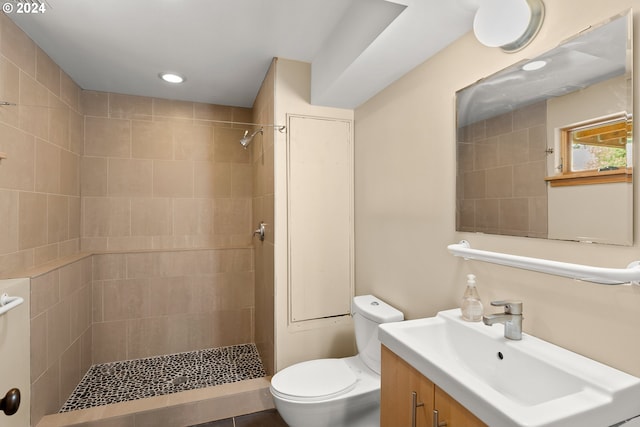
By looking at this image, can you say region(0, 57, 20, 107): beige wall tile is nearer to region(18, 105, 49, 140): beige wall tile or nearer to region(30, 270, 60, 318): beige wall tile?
region(18, 105, 49, 140): beige wall tile

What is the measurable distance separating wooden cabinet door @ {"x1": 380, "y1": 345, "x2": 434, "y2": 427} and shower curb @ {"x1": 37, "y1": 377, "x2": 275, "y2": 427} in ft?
4.06

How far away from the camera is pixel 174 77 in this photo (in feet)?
8.02

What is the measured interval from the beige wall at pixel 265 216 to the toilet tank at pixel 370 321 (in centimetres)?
65

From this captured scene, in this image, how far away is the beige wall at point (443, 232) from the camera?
905 mm

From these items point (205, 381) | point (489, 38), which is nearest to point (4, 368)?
point (205, 381)

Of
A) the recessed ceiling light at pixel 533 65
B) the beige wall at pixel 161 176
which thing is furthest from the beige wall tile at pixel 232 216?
the recessed ceiling light at pixel 533 65

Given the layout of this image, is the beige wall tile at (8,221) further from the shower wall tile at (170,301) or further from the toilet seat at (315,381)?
the toilet seat at (315,381)

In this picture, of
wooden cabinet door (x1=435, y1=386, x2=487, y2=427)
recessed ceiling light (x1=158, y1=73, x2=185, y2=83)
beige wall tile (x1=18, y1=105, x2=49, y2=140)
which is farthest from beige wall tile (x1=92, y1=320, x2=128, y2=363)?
wooden cabinet door (x1=435, y1=386, x2=487, y2=427)

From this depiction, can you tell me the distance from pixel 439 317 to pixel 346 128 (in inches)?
58.6

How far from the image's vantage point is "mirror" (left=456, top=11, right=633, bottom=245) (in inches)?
34.5

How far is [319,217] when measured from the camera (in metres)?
2.26

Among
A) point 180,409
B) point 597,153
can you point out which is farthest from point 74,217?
point 597,153

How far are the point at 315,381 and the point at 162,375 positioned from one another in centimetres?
155

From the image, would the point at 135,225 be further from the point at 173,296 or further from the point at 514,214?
the point at 514,214
